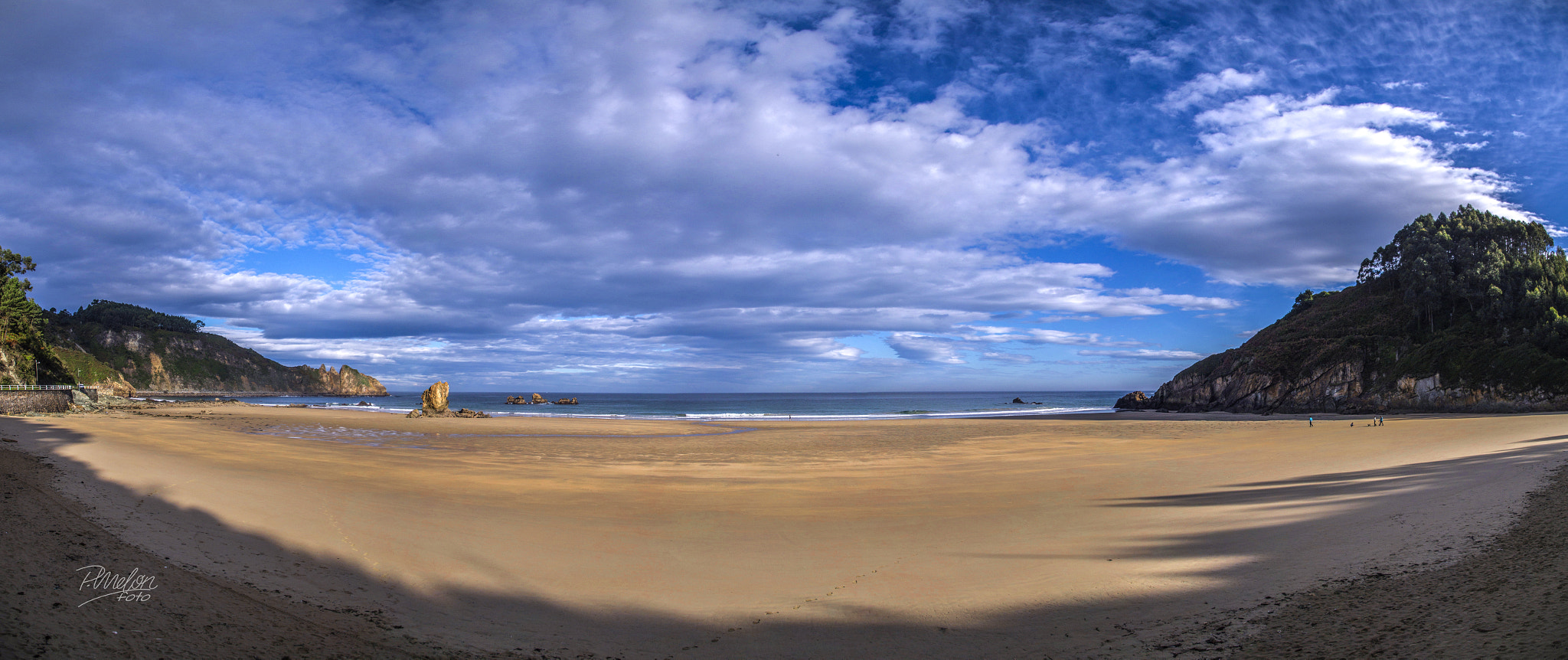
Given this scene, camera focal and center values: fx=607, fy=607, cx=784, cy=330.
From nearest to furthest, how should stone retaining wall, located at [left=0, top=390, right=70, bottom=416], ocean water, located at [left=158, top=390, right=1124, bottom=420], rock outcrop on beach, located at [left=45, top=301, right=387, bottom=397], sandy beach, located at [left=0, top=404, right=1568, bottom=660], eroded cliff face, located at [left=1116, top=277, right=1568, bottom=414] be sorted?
sandy beach, located at [left=0, top=404, right=1568, bottom=660] → stone retaining wall, located at [left=0, top=390, right=70, bottom=416] → eroded cliff face, located at [left=1116, top=277, right=1568, bottom=414] → ocean water, located at [left=158, top=390, right=1124, bottom=420] → rock outcrop on beach, located at [left=45, top=301, right=387, bottom=397]

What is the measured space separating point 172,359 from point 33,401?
442ft

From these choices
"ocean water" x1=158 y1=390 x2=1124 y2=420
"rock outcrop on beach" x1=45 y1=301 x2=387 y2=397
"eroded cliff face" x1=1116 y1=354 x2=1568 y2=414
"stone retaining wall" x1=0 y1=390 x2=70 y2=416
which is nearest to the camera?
"stone retaining wall" x1=0 y1=390 x2=70 y2=416

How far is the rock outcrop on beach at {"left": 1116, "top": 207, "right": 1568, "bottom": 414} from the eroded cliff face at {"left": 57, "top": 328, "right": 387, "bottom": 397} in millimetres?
152759

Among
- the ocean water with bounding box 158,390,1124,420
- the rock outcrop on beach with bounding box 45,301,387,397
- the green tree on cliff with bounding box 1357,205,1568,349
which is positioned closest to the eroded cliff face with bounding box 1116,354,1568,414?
the green tree on cliff with bounding box 1357,205,1568,349

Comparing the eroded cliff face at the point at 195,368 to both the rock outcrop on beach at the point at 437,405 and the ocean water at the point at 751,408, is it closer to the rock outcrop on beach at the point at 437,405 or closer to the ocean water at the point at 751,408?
the ocean water at the point at 751,408

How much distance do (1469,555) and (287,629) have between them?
30.9 feet

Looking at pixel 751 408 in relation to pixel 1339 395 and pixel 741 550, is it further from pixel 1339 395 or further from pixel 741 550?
pixel 741 550

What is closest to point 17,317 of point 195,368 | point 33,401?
point 33,401

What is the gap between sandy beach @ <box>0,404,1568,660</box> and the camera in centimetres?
470

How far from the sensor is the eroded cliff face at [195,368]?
123375 mm

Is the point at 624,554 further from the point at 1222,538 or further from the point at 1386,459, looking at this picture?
the point at 1386,459

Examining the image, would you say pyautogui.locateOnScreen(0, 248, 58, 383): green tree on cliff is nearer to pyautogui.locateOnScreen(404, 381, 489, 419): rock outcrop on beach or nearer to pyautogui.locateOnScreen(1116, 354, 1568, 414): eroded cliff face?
pyautogui.locateOnScreen(404, 381, 489, 419): rock outcrop on beach

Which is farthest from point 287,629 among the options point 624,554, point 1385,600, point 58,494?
point 1385,600

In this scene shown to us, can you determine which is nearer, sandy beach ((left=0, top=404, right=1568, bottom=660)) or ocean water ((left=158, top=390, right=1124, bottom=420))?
sandy beach ((left=0, top=404, right=1568, bottom=660))
